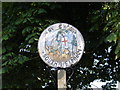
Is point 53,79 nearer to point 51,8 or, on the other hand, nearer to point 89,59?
point 89,59

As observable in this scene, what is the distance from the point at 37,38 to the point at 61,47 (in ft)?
2.99

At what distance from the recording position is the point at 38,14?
388 centimetres

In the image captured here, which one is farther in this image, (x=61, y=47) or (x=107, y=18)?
(x=107, y=18)

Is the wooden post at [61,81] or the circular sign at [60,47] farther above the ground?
the circular sign at [60,47]

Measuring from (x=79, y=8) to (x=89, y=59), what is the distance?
0.91m

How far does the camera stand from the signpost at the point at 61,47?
2.66 meters

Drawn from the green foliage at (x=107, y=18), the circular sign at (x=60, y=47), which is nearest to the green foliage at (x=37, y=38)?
the green foliage at (x=107, y=18)

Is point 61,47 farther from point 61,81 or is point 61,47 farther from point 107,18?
point 107,18

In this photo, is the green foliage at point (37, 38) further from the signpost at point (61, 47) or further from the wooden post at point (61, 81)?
the wooden post at point (61, 81)

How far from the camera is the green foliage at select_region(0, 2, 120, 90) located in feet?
12.1

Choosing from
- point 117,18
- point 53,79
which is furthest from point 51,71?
point 117,18

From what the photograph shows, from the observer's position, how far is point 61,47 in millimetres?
2691

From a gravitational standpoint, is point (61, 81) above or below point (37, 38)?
below

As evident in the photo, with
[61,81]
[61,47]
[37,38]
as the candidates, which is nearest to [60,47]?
[61,47]
